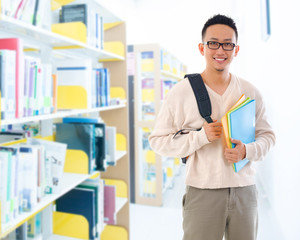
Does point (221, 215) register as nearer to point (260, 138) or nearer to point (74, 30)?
point (260, 138)

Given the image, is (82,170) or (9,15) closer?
(9,15)

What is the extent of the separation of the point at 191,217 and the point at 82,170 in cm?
75

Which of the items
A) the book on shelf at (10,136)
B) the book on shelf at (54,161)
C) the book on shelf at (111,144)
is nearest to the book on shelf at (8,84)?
the book on shelf at (54,161)

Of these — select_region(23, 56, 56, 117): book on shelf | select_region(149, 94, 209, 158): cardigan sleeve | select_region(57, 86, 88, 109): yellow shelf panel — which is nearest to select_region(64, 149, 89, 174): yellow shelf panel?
select_region(57, 86, 88, 109): yellow shelf panel

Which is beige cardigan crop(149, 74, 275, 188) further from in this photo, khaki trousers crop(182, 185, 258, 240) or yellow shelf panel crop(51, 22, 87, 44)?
yellow shelf panel crop(51, 22, 87, 44)

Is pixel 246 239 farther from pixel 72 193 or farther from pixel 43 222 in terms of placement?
pixel 43 222

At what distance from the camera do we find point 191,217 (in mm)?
1184

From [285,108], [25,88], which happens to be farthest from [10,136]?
[285,108]

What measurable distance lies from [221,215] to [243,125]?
41 cm

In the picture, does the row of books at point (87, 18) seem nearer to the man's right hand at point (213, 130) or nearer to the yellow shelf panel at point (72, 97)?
the yellow shelf panel at point (72, 97)

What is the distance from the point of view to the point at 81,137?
62.9 inches

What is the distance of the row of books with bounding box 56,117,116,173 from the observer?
1595 mm

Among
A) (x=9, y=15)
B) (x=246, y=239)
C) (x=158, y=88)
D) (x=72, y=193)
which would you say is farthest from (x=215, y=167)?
(x=158, y=88)

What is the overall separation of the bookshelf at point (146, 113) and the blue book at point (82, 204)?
144 cm
